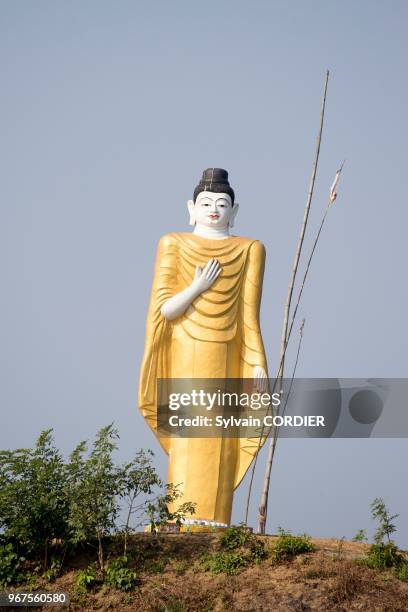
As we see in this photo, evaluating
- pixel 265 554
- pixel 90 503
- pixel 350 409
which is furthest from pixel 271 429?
pixel 90 503

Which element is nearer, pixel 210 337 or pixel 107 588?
pixel 107 588

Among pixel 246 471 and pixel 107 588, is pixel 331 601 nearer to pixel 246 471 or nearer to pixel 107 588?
pixel 107 588

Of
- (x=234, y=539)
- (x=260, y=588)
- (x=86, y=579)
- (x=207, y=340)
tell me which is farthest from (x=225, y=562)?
(x=207, y=340)

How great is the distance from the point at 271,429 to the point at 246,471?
0.71 metres

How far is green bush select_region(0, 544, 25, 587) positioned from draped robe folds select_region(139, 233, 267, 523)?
9.17 feet

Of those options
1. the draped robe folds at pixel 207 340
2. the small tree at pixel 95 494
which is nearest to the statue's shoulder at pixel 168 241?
the draped robe folds at pixel 207 340

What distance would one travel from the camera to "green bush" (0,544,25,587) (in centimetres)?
1168

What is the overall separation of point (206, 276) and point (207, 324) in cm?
71

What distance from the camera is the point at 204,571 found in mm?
11742

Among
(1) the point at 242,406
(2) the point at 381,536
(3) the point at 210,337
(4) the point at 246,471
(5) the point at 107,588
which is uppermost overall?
(3) the point at 210,337

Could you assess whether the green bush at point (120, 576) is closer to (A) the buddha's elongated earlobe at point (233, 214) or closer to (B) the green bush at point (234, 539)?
(B) the green bush at point (234, 539)

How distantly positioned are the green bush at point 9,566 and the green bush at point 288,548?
120 inches

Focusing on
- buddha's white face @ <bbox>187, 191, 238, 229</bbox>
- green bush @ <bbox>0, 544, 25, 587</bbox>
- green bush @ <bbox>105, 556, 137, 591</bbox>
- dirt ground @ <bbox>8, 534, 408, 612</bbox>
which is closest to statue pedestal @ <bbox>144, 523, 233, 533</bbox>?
dirt ground @ <bbox>8, 534, 408, 612</bbox>

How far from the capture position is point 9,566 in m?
11.8
